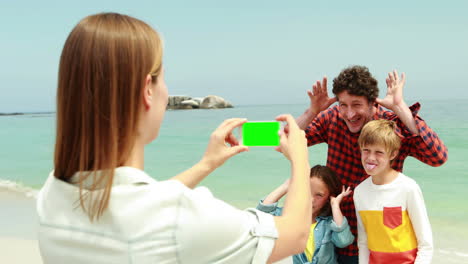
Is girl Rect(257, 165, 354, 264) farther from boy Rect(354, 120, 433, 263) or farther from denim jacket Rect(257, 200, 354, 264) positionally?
boy Rect(354, 120, 433, 263)

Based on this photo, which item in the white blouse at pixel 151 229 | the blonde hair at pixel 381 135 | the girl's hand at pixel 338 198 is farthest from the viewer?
the girl's hand at pixel 338 198

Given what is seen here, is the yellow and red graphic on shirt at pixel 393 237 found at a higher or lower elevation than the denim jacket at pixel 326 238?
higher

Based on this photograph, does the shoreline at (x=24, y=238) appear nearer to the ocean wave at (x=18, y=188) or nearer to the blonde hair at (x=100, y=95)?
the ocean wave at (x=18, y=188)

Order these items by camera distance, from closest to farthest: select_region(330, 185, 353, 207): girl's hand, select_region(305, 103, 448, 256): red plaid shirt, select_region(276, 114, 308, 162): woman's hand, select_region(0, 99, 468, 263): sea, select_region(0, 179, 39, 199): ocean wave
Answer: select_region(276, 114, 308, 162): woman's hand
select_region(305, 103, 448, 256): red plaid shirt
select_region(330, 185, 353, 207): girl's hand
select_region(0, 99, 468, 263): sea
select_region(0, 179, 39, 199): ocean wave

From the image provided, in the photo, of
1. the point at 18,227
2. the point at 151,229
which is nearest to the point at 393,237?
the point at 151,229

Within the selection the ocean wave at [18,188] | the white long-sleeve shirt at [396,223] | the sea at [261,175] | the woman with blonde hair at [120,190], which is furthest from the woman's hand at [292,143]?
the ocean wave at [18,188]

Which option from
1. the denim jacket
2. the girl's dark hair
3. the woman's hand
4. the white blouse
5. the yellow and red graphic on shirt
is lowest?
the denim jacket

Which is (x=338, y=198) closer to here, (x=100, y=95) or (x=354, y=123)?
(x=354, y=123)

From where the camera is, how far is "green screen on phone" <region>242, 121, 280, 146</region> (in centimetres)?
155

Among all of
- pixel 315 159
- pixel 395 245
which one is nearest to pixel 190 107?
pixel 315 159

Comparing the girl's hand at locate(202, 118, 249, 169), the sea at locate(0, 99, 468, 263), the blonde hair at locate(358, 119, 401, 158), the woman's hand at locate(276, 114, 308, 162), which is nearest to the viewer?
the woman's hand at locate(276, 114, 308, 162)

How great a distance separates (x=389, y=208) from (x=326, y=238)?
18.0 inches

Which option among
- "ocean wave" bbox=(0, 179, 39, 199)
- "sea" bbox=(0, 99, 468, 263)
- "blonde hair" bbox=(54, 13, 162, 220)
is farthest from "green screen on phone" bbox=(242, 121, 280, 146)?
"ocean wave" bbox=(0, 179, 39, 199)

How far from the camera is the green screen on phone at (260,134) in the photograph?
1.55 m
